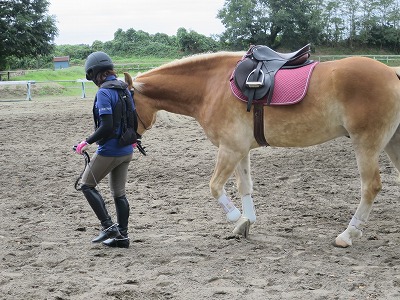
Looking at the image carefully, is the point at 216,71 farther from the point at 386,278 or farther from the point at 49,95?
the point at 49,95

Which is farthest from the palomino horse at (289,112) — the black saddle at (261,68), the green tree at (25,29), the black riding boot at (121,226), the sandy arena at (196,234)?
the green tree at (25,29)

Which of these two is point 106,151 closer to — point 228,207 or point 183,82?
point 183,82

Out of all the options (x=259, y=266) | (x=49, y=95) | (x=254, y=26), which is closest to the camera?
(x=259, y=266)

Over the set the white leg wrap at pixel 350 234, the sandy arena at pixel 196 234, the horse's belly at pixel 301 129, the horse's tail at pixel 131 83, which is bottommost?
the sandy arena at pixel 196 234

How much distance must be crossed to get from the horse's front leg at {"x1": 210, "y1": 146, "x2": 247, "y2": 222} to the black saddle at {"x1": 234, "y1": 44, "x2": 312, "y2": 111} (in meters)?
0.48

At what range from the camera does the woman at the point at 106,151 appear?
189 inches

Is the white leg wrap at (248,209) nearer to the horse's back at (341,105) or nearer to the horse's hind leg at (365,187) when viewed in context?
the horse's back at (341,105)

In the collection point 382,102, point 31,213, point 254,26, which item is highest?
point 254,26

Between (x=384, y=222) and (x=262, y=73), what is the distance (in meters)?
2.17

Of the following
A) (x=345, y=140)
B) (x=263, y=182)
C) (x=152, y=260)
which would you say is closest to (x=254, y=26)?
(x=345, y=140)

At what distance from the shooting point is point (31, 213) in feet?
21.4

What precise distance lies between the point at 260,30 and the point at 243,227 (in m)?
38.7

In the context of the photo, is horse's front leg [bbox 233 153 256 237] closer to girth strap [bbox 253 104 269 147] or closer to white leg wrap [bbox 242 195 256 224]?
white leg wrap [bbox 242 195 256 224]

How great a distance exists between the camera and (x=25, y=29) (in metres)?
36.2
